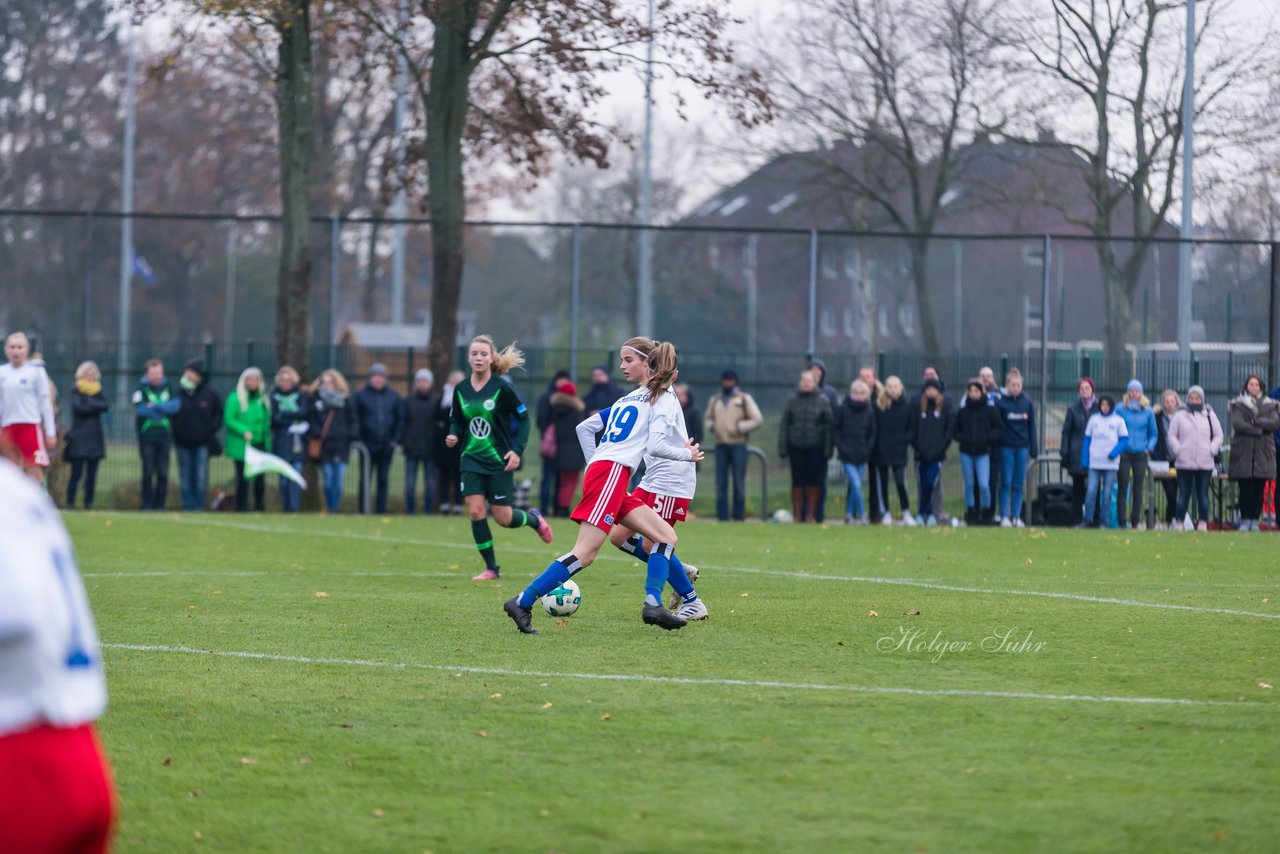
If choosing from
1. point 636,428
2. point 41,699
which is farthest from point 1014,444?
point 41,699

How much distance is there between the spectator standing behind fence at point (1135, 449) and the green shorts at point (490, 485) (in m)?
10.8

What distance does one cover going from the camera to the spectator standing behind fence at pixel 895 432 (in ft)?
68.5

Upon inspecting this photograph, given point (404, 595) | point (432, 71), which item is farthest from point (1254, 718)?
point (432, 71)

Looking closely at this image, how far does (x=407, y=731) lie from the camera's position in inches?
261

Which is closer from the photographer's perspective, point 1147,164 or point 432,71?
point 432,71

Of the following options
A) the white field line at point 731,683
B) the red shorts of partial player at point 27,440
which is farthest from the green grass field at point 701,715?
the red shorts of partial player at point 27,440

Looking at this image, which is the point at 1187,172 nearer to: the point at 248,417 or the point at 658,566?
the point at 248,417

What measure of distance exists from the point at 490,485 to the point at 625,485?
3.47 meters

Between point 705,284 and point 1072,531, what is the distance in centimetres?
2529

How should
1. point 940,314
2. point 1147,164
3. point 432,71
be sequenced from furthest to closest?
point 940,314, point 1147,164, point 432,71

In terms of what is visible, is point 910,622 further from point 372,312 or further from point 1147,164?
point 372,312

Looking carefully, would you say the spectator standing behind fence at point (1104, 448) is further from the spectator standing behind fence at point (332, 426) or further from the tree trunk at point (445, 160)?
the spectator standing behind fence at point (332, 426)

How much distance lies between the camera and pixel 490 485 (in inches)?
497

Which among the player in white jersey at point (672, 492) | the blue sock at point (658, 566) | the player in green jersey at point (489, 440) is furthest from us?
the player in green jersey at point (489, 440)
